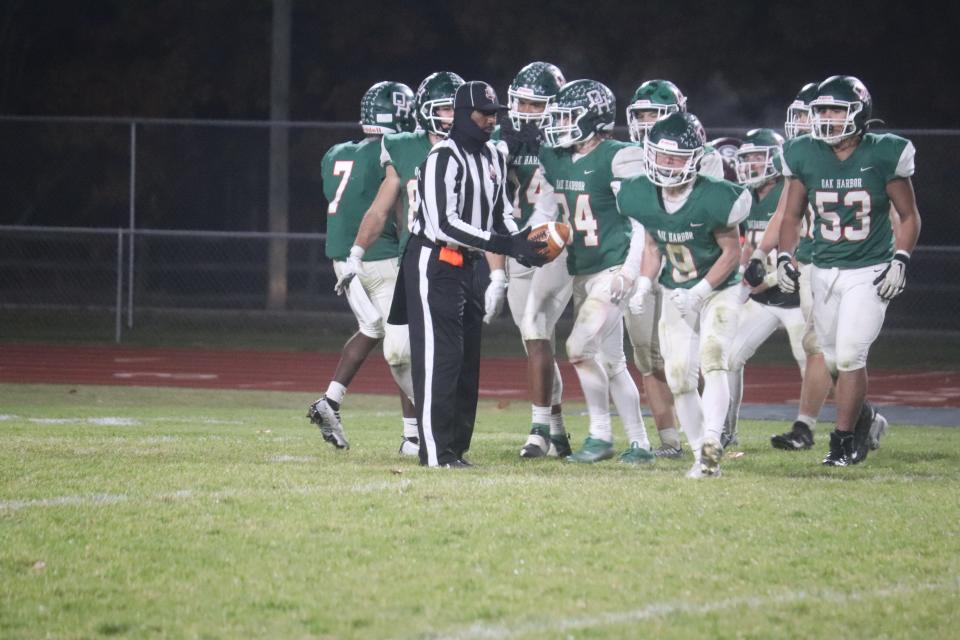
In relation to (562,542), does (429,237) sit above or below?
above

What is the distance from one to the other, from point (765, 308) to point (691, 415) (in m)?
2.40

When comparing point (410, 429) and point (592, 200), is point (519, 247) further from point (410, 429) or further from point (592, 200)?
point (410, 429)

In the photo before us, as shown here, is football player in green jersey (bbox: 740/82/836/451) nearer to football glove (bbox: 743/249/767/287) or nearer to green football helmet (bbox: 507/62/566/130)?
football glove (bbox: 743/249/767/287)

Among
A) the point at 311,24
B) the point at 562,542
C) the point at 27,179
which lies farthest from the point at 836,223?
the point at 311,24

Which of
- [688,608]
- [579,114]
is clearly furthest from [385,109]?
[688,608]

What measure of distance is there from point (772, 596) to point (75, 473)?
349 centimetres

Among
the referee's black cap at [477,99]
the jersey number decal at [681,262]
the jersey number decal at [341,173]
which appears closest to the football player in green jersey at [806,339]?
the jersey number decal at [681,262]

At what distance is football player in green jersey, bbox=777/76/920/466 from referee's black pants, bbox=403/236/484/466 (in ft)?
5.78

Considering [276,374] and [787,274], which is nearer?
[787,274]

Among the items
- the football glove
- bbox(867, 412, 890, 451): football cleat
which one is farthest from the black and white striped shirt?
bbox(867, 412, 890, 451): football cleat

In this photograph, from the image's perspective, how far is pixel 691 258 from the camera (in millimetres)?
7410

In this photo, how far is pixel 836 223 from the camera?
788 cm

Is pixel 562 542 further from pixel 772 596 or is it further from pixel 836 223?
pixel 836 223

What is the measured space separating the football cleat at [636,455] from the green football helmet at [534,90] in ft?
5.90
